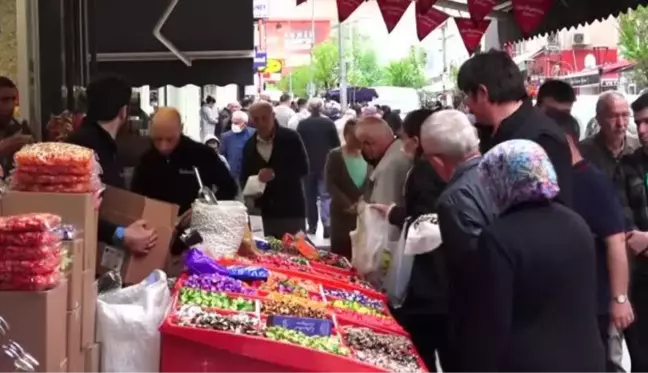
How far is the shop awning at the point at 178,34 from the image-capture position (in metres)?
11.3

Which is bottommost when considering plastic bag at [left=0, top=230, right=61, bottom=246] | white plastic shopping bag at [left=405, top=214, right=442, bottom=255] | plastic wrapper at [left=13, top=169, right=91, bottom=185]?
white plastic shopping bag at [left=405, top=214, right=442, bottom=255]

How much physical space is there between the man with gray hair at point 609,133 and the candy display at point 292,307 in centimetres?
267

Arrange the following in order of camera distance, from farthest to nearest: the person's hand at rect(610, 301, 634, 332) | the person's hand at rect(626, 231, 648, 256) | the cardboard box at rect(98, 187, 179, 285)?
1. the person's hand at rect(626, 231, 648, 256)
2. the person's hand at rect(610, 301, 634, 332)
3. the cardboard box at rect(98, 187, 179, 285)

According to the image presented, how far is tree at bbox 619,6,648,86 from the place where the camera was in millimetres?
29438

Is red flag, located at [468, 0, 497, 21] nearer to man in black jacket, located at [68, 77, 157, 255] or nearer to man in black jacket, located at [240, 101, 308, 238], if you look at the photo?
man in black jacket, located at [240, 101, 308, 238]

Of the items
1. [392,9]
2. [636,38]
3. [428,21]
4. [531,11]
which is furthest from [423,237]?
[636,38]

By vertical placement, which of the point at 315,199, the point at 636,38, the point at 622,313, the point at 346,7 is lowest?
the point at 315,199

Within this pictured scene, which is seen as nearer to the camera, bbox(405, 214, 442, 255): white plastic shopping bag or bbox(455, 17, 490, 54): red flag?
bbox(405, 214, 442, 255): white plastic shopping bag

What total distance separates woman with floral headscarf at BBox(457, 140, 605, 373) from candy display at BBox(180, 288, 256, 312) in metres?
1.11

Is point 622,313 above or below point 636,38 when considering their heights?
below

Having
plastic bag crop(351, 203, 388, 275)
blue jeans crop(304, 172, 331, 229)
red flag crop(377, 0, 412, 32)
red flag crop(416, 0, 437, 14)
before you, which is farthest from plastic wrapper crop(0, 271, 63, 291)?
blue jeans crop(304, 172, 331, 229)

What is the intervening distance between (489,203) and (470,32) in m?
8.70

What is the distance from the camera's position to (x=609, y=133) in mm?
6844

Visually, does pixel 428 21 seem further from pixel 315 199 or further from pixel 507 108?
pixel 507 108
